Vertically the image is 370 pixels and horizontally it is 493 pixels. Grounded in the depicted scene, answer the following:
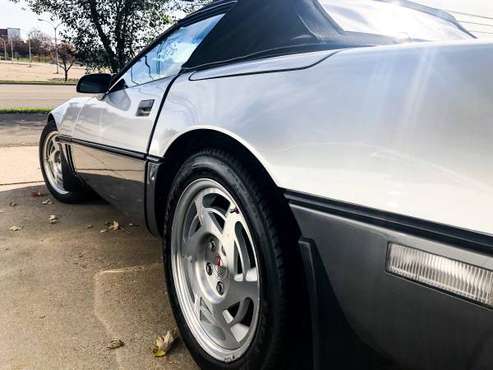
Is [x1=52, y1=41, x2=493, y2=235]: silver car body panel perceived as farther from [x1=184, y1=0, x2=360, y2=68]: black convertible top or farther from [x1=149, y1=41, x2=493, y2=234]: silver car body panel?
[x1=184, y1=0, x2=360, y2=68]: black convertible top

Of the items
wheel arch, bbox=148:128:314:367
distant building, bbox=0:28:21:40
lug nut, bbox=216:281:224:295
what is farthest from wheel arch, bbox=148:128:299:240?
distant building, bbox=0:28:21:40

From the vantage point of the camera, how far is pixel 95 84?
343 centimetres

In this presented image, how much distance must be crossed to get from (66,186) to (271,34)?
9.78 feet

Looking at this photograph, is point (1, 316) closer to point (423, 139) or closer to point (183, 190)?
point (183, 190)

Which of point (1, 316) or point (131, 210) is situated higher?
point (131, 210)

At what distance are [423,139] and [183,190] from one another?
117cm

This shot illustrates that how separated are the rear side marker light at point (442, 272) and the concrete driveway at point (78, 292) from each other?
1.28m

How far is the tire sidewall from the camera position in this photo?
1.57 meters

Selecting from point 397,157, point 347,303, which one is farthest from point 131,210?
point 397,157

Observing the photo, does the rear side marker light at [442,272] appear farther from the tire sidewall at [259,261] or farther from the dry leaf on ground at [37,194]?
the dry leaf on ground at [37,194]

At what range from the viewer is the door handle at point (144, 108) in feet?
8.10

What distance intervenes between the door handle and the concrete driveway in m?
1.03

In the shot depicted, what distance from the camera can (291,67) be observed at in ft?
5.29

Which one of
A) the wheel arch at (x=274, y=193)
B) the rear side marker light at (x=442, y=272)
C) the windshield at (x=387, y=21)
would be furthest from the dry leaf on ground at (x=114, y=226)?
the rear side marker light at (x=442, y=272)
